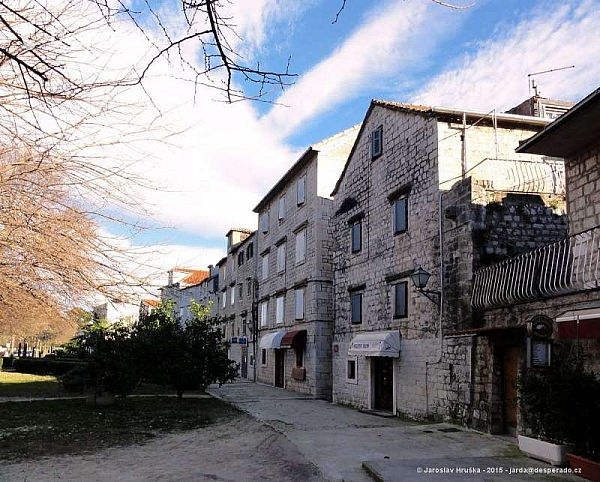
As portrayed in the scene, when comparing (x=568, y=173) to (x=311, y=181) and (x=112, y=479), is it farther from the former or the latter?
(x=311, y=181)

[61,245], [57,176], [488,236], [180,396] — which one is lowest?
[180,396]

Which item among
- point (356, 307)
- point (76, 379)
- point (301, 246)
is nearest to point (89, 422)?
point (76, 379)

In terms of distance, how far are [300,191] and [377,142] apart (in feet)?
28.1

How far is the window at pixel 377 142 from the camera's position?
18.1 metres

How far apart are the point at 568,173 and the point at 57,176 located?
31.7 ft

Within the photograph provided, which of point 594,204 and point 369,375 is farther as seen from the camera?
point 369,375

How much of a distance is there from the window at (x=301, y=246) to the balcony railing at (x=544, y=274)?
1353 cm

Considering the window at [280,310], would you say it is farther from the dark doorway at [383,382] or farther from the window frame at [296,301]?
the dark doorway at [383,382]

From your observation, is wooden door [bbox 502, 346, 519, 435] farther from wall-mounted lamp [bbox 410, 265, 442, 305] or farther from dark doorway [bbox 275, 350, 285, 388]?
dark doorway [bbox 275, 350, 285, 388]

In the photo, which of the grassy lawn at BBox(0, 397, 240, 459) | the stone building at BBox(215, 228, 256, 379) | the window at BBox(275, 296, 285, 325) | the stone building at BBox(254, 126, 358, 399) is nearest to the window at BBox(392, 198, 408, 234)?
the grassy lawn at BBox(0, 397, 240, 459)

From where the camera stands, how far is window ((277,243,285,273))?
28966 millimetres

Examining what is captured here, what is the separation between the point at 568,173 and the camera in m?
11.0

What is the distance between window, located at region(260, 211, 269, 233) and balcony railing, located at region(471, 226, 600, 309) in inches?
835

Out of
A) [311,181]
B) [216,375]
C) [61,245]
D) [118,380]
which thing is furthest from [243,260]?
[61,245]
